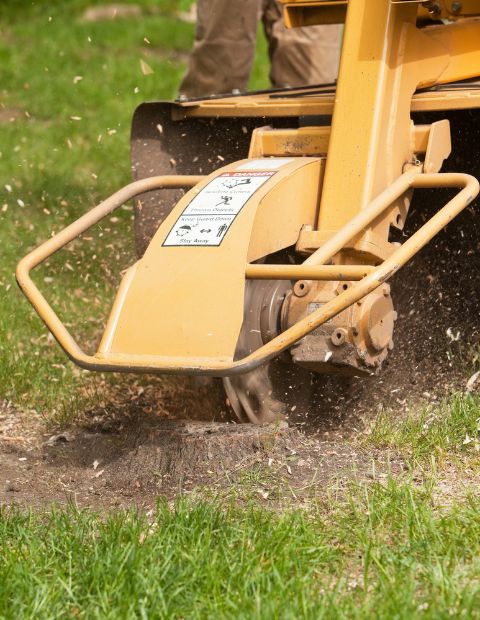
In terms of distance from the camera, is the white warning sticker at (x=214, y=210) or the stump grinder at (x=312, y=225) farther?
Answer: the white warning sticker at (x=214, y=210)

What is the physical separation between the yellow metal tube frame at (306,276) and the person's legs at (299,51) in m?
2.64

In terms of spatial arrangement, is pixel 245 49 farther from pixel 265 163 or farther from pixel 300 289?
pixel 300 289

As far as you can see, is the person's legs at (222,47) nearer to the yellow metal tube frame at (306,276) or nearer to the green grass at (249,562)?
the yellow metal tube frame at (306,276)

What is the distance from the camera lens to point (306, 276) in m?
2.63

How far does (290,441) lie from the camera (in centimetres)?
297

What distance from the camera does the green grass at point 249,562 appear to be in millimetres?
2131

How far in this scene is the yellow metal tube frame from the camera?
100.0 inches

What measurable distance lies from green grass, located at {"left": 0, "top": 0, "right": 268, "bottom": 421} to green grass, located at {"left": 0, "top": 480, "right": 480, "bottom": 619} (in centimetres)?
106

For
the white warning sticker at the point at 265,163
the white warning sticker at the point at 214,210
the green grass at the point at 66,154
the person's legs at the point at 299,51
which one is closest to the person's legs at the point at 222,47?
the person's legs at the point at 299,51

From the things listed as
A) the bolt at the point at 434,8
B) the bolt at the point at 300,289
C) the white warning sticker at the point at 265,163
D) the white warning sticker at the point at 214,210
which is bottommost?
the bolt at the point at 300,289

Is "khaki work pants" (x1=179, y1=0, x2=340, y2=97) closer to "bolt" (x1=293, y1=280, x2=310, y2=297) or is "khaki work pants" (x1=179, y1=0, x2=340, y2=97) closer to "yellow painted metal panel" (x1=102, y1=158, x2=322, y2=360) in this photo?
"yellow painted metal panel" (x1=102, y1=158, x2=322, y2=360)

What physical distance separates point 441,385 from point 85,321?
1438mm

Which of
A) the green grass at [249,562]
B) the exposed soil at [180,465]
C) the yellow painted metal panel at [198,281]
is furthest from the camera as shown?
the exposed soil at [180,465]

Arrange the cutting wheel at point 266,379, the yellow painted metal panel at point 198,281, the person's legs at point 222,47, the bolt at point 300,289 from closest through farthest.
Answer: the yellow painted metal panel at point 198,281, the bolt at point 300,289, the cutting wheel at point 266,379, the person's legs at point 222,47
